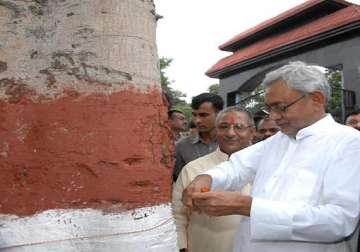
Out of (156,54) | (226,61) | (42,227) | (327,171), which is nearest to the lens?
(42,227)

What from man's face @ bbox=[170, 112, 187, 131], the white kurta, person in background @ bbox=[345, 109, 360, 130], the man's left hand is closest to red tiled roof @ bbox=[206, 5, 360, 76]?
person in background @ bbox=[345, 109, 360, 130]

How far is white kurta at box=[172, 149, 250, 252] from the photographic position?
3.06 m

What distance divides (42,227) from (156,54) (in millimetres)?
696

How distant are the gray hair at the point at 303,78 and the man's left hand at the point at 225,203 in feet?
1.88

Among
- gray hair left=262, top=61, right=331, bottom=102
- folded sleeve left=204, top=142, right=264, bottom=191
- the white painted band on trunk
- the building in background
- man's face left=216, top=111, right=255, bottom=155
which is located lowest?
the white painted band on trunk

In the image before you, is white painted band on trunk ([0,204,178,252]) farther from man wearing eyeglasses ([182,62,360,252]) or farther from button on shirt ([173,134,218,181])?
button on shirt ([173,134,218,181])

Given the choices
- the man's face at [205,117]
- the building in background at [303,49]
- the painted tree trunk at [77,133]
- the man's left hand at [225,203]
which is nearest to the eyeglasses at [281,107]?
the man's left hand at [225,203]

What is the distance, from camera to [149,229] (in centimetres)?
155

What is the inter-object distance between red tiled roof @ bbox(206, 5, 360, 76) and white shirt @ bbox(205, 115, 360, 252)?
8.15 meters

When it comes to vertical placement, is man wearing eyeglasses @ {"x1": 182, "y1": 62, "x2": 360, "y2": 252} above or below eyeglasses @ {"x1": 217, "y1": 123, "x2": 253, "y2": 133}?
below

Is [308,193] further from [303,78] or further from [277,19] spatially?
[277,19]

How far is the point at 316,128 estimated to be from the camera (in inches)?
89.4

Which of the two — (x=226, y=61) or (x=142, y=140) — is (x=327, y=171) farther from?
(x=226, y=61)

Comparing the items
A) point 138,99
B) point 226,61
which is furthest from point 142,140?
point 226,61
